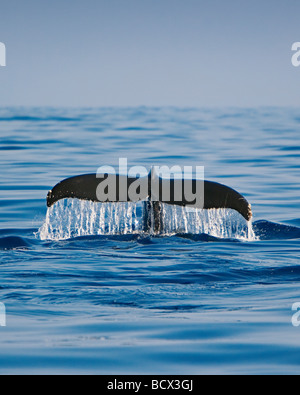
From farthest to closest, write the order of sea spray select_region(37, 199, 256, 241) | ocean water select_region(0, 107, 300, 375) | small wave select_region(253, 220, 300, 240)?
small wave select_region(253, 220, 300, 240) < sea spray select_region(37, 199, 256, 241) < ocean water select_region(0, 107, 300, 375)

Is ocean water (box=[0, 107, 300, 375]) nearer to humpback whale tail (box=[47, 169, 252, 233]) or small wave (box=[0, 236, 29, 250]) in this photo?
small wave (box=[0, 236, 29, 250])

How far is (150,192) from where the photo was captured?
11.6 meters

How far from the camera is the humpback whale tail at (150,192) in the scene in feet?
36.5

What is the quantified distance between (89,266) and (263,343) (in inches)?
136

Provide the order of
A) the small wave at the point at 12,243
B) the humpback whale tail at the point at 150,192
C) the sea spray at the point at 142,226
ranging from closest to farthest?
the humpback whale tail at the point at 150,192 → the small wave at the point at 12,243 → the sea spray at the point at 142,226

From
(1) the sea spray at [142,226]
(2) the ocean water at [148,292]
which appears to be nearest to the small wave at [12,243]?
(2) the ocean water at [148,292]

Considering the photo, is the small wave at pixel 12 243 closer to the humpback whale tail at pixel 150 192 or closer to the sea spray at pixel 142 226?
the sea spray at pixel 142 226

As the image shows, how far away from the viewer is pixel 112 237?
1227 cm

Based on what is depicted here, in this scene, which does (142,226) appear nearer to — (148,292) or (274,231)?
(274,231)

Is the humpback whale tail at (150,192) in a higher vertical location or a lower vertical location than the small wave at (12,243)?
higher

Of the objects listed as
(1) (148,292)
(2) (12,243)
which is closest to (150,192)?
(2) (12,243)

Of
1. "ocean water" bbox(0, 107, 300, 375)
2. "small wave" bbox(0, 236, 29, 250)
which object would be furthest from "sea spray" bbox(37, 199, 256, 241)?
"small wave" bbox(0, 236, 29, 250)

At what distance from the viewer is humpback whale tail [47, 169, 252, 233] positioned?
36.5ft

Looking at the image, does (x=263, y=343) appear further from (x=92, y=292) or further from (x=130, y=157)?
(x=130, y=157)
